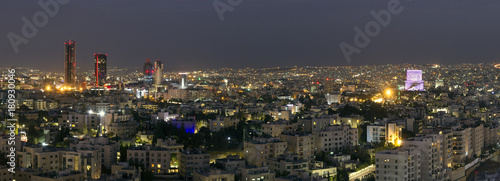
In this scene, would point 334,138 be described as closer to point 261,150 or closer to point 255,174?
point 261,150

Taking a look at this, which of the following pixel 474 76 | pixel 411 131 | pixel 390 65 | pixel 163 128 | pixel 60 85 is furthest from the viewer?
pixel 390 65

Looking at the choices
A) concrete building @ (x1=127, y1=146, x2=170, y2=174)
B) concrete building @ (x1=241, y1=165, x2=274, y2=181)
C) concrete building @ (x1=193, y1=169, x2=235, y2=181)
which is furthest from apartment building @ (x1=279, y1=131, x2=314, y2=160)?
concrete building @ (x1=193, y1=169, x2=235, y2=181)

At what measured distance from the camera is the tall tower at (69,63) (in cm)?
4006

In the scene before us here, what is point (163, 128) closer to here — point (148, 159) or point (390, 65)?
point (148, 159)

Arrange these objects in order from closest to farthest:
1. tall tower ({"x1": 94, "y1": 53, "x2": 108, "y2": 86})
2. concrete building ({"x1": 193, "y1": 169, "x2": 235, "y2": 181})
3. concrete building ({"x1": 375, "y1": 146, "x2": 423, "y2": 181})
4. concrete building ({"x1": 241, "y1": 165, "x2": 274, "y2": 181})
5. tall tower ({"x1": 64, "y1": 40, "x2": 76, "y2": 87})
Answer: concrete building ({"x1": 193, "y1": 169, "x2": 235, "y2": 181})
concrete building ({"x1": 241, "y1": 165, "x2": 274, "y2": 181})
concrete building ({"x1": 375, "y1": 146, "x2": 423, "y2": 181})
tall tower ({"x1": 64, "y1": 40, "x2": 76, "y2": 87})
tall tower ({"x1": 94, "y1": 53, "x2": 108, "y2": 86})

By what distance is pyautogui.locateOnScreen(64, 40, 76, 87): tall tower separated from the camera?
4006 centimetres

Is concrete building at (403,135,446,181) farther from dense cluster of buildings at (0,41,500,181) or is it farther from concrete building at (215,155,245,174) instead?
concrete building at (215,155,245,174)

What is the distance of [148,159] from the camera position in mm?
11469

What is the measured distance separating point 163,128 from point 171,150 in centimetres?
290

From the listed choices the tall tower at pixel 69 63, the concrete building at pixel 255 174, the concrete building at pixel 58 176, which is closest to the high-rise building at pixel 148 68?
the tall tower at pixel 69 63

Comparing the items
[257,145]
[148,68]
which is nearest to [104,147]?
[257,145]

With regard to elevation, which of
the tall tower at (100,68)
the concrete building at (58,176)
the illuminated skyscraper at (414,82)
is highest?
the tall tower at (100,68)

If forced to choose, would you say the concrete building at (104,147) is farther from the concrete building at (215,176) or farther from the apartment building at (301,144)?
the apartment building at (301,144)

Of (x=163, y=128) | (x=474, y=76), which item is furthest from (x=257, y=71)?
(x=163, y=128)
